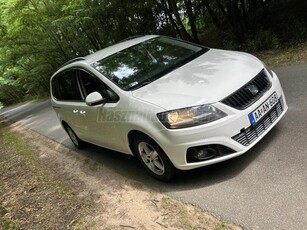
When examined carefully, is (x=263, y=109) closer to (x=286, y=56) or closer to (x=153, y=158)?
(x=153, y=158)

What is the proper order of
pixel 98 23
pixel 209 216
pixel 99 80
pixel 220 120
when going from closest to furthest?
pixel 209 216
pixel 220 120
pixel 99 80
pixel 98 23

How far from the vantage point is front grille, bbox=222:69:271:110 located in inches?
146

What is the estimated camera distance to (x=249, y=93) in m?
3.88

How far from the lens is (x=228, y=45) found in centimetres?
1070

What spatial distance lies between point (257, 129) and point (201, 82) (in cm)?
89

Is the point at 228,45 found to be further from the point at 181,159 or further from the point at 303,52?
the point at 181,159

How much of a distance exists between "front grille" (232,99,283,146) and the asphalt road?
0.34 metres

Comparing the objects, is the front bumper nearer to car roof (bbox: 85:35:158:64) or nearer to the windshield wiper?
the windshield wiper

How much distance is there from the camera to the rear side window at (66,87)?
553 centimetres

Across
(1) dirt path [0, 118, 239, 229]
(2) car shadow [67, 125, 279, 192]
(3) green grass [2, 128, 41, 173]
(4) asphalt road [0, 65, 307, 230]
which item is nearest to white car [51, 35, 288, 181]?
(2) car shadow [67, 125, 279, 192]

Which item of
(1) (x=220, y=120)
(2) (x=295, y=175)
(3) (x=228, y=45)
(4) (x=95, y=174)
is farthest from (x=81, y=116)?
(3) (x=228, y=45)

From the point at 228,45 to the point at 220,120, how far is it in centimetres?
771

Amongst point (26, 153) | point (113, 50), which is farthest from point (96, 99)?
point (26, 153)

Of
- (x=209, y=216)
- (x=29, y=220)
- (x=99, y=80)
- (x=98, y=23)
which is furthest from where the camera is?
(x=98, y=23)
